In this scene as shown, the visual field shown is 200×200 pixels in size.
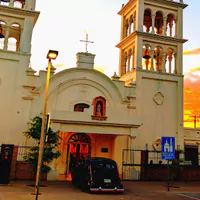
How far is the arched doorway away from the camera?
2419cm

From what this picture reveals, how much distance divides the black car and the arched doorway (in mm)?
7909

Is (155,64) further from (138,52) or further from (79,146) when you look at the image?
(79,146)

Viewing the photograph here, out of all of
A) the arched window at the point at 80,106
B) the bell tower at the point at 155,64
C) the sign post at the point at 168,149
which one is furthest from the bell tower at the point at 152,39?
the sign post at the point at 168,149

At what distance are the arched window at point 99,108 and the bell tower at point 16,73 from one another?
5196 millimetres

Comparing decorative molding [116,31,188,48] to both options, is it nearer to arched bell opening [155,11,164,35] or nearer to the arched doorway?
arched bell opening [155,11,164,35]

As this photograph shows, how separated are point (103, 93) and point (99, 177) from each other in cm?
1050

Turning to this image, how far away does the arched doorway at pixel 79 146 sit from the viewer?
24.2 metres

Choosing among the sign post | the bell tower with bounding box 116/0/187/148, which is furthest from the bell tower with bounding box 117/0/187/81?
the sign post

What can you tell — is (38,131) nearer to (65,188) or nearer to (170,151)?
(65,188)

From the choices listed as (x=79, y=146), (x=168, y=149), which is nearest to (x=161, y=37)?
(x=79, y=146)

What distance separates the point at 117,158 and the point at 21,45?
11.9 m

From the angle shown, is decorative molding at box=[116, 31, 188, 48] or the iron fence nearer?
the iron fence

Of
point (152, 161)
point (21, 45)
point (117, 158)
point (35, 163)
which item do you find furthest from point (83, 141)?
point (21, 45)

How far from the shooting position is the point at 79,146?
24453 mm
